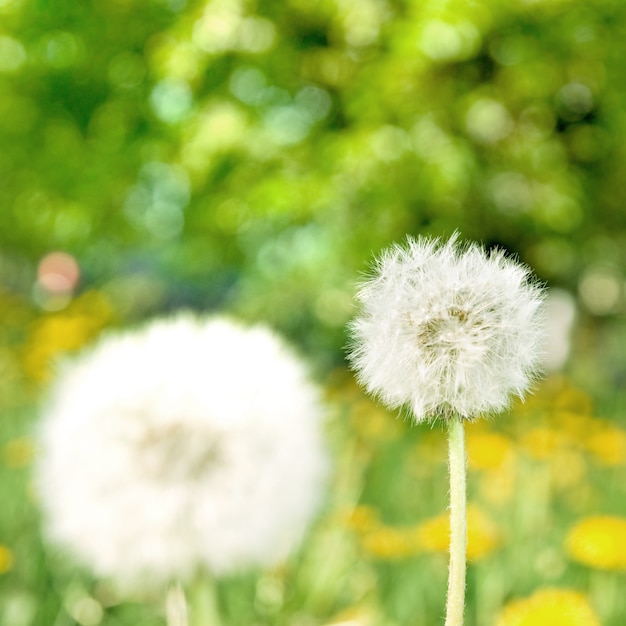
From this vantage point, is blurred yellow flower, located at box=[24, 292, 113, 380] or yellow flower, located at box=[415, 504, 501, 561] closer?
yellow flower, located at box=[415, 504, 501, 561]

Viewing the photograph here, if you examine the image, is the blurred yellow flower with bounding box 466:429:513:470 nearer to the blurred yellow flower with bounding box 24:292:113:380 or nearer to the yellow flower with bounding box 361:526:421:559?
the yellow flower with bounding box 361:526:421:559

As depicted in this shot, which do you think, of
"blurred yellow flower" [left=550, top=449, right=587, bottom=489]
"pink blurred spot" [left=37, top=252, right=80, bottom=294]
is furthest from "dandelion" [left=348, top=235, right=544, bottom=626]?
"pink blurred spot" [left=37, top=252, right=80, bottom=294]

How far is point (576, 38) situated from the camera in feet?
9.77

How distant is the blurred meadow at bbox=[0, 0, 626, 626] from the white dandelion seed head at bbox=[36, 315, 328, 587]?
43 centimetres

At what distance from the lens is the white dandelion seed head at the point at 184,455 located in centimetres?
125

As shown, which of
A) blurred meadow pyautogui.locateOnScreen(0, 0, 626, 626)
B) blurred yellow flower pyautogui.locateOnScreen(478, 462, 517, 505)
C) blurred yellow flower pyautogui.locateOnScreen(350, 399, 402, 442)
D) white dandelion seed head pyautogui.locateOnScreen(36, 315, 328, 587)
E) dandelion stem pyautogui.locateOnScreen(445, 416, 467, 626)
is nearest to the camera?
dandelion stem pyautogui.locateOnScreen(445, 416, 467, 626)

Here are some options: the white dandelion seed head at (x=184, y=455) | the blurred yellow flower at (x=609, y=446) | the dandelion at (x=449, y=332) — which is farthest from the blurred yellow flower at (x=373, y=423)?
the dandelion at (x=449, y=332)

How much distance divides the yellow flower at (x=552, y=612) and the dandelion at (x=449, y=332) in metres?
0.73

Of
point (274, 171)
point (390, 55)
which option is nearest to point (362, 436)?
point (274, 171)

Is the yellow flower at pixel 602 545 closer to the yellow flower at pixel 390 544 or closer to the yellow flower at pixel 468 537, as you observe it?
the yellow flower at pixel 468 537

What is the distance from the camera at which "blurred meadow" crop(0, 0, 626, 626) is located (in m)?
1.83

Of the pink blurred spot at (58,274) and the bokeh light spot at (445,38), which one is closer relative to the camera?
the bokeh light spot at (445,38)

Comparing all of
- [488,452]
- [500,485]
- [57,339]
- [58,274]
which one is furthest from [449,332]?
[58,274]

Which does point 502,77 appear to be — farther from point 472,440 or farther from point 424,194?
point 472,440
